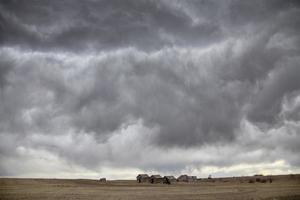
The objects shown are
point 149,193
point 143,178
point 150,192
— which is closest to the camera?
point 149,193

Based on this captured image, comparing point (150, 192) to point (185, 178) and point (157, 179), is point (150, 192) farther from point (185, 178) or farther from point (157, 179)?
point (185, 178)

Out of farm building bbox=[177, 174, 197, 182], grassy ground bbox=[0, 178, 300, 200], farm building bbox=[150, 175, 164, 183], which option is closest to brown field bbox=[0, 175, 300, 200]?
grassy ground bbox=[0, 178, 300, 200]

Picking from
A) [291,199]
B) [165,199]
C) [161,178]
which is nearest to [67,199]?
[165,199]

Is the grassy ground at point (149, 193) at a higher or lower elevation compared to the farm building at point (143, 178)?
lower

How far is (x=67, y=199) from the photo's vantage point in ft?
136

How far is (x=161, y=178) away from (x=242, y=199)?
8453cm

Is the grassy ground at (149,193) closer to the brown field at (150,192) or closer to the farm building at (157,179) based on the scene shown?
the brown field at (150,192)

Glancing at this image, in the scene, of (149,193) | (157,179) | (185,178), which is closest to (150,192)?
(149,193)

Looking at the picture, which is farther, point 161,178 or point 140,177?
point 140,177

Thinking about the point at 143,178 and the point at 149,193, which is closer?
the point at 149,193

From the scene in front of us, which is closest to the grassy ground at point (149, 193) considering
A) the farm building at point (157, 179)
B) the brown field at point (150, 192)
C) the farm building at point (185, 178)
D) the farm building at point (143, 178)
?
the brown field at point (150, 192)

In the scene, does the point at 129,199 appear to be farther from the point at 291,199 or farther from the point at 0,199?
the point at 291,199

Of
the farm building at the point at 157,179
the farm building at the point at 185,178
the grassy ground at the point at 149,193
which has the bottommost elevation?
the grassy ground at the point at 149,193

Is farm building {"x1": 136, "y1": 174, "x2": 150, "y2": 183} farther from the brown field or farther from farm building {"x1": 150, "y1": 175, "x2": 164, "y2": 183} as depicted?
the brown field
